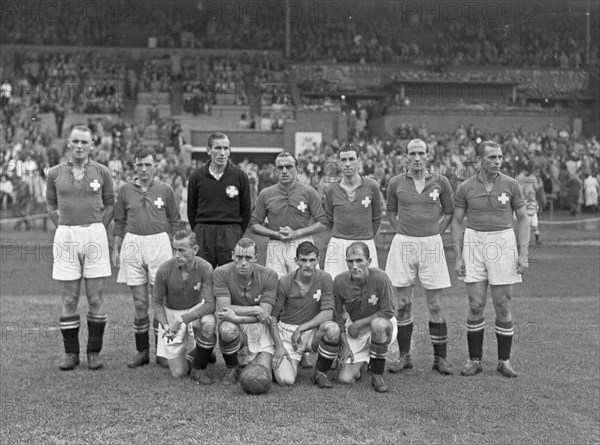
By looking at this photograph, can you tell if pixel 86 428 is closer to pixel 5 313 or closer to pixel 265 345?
pixel 265 345

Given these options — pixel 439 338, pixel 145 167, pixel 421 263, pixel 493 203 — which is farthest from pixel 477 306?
pixel 145 167

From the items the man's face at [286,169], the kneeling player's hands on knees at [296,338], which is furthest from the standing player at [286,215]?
the kneeling player's hands on knees at [296,338]

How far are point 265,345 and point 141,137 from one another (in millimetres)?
23523

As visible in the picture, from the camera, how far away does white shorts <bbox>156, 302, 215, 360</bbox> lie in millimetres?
6742

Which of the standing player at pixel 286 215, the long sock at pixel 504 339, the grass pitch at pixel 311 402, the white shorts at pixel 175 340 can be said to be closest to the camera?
the grass pitch at pixel 311 402

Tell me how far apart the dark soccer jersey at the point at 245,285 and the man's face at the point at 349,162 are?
1.23m

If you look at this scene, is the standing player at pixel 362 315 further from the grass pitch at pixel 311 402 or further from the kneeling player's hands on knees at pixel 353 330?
the grass pitch at pixel 311 402

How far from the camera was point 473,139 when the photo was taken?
30500 mm

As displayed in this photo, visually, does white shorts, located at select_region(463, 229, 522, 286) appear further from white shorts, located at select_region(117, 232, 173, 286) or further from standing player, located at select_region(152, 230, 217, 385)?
white shorts, located at select_region(117, 232, 173, 286)

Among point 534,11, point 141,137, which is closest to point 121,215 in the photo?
point 141,137

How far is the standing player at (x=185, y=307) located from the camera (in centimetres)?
657

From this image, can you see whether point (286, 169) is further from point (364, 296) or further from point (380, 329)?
point (380, 329)

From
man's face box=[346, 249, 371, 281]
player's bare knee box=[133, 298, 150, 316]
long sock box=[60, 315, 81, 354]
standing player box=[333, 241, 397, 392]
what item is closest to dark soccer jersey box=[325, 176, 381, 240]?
standing player box=[333, 241, 397, 392]

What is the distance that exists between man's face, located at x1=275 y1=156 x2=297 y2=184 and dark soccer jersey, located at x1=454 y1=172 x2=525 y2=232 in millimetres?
1642
